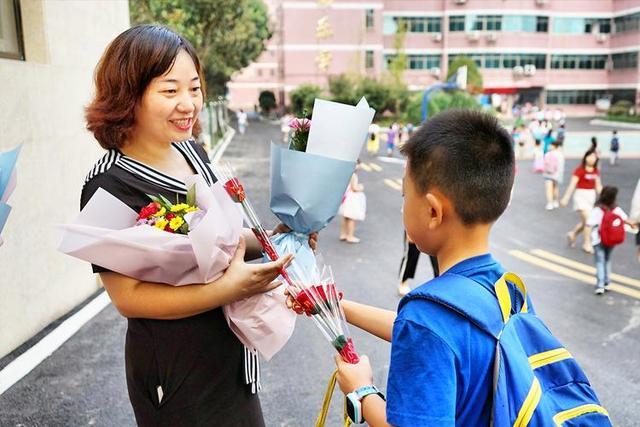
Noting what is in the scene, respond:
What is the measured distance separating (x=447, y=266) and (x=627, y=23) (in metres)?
53.1

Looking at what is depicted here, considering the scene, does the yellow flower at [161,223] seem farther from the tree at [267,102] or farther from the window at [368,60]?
the tree at [267,102]

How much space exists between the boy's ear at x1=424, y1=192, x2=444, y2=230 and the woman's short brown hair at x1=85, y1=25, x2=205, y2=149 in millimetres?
852

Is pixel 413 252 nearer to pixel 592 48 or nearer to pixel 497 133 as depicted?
pixel 497 133

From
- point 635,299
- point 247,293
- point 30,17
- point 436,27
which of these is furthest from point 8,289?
point 436,27

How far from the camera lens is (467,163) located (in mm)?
1297

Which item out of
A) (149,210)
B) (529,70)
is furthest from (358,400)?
(529,70)

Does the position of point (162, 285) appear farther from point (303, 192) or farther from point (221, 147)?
point (221, 147)

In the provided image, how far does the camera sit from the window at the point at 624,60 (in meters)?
44.9

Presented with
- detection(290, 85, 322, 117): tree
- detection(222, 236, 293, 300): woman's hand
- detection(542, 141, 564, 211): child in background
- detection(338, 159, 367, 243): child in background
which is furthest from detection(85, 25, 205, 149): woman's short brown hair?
detection(290, 85, 322, 117): tree

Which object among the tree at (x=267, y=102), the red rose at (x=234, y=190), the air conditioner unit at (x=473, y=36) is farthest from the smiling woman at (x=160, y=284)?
the tree at (x=267, y=102)

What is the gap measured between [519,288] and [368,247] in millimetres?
6547

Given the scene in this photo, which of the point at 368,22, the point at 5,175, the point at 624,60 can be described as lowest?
the point at 5,175

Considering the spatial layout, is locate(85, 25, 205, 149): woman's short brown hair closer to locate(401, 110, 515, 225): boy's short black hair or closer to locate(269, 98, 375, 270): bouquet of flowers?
locate(269, 98, 375, 270): bouquet of flowers

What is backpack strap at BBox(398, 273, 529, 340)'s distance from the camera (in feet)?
3.88
